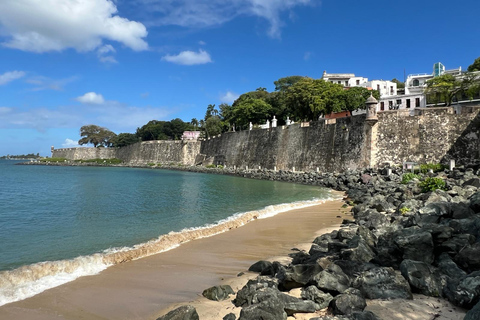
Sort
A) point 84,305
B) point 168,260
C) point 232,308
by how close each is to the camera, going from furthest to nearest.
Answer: point 168,260
point 84,305
point 232,308

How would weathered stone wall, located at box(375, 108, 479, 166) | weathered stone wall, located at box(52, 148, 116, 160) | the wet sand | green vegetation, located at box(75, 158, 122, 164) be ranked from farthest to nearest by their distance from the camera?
weathered stone wall, located at box(52, 148, 116, 160) < green vegetation, located at box(75, 158, 122, 164) < weathered stone wall, located at box(375, 108, 479, 166) < the wet sand

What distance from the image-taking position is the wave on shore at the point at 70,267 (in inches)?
235

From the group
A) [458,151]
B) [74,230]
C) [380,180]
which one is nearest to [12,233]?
[74,230]

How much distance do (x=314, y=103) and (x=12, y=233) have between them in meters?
34.8

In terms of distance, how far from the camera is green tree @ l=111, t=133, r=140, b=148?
88.9 m

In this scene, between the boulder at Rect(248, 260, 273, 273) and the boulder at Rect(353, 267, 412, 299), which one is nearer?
the boulder at Rect(353, 267, 412, 299)

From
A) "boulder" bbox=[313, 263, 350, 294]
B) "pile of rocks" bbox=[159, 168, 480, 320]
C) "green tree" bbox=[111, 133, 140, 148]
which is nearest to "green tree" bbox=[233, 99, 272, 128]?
"green tree" bbox=[111, 133, 140, 148]

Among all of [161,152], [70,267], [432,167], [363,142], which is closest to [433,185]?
[432,167]

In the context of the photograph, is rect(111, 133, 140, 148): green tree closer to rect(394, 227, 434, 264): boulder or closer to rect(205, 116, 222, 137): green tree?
rect(205, 116, 222, 137): green tree

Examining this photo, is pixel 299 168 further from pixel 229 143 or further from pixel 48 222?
pixel 48 222

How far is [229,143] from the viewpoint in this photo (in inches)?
→ 2016

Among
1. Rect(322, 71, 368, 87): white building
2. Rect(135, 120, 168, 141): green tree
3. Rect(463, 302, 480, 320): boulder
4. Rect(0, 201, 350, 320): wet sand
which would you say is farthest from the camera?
Rect(135, 120, 168, 141): green tree

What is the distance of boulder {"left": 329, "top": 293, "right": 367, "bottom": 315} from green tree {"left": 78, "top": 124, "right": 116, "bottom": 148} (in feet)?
346

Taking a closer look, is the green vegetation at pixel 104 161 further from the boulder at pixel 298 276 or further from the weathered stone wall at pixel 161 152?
the boulder at pixel 298 276
